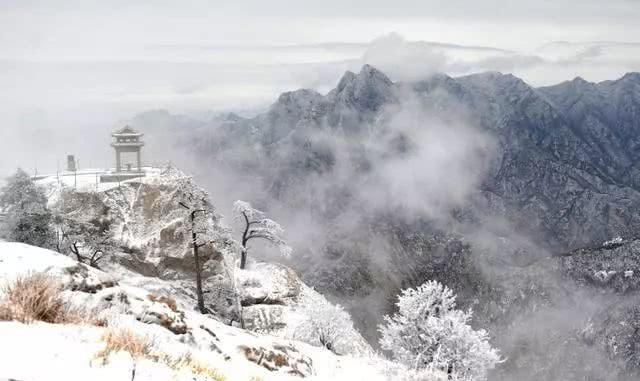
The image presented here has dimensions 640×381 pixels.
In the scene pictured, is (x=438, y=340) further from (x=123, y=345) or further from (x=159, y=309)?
(x=123, y=345)

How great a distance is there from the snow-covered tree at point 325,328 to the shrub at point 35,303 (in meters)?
32.8

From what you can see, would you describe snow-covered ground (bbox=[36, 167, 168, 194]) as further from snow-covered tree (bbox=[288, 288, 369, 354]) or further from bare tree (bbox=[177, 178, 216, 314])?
snow-covered tree (bbox=[288, 288, 369, 354])

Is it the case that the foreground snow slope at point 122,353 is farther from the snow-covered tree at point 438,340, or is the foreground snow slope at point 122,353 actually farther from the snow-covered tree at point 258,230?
the snow-covered tree at point 258,230

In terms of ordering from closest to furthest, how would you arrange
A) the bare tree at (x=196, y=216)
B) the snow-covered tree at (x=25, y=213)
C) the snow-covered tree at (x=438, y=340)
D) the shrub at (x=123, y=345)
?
the shrub at (x=123, y=345) < the snow-covered tree at (x=438, y=340) < the bare tree at (x=196, y=216) < the snow-covered tree at (x=25, y=213)

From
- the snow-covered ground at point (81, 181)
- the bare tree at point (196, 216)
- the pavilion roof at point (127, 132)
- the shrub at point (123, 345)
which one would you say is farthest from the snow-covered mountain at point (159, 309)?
the pavilion roof at point (127, 132)

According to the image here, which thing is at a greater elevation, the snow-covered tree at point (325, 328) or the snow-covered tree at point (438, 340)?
the snow-covered tree at point (438, 340)

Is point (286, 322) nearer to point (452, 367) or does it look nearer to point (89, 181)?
point (452, 367)

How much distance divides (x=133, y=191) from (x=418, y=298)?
2782cm

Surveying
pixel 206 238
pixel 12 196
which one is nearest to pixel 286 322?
pixel 206 238

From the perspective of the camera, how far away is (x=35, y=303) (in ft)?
26.7

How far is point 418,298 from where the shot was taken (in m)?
37.3

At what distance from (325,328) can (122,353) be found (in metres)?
35.6

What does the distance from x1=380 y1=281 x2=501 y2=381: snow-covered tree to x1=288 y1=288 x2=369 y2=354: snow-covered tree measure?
548 centimetres

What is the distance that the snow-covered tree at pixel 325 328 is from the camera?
40219mm
